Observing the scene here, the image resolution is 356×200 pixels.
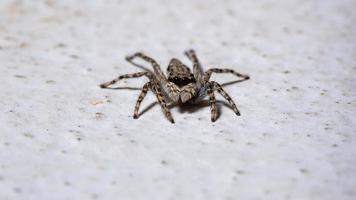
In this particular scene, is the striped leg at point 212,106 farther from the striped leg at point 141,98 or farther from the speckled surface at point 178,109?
the striped leg at point 141,98

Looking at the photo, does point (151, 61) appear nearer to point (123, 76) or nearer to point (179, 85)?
point (123, 76)

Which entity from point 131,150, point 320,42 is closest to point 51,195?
point 131,150

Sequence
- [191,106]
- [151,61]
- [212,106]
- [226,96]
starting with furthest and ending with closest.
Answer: [151,61]
[191,106]
[226,96]
[212,106]

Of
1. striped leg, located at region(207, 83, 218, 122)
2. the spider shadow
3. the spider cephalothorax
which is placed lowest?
the spider shadow

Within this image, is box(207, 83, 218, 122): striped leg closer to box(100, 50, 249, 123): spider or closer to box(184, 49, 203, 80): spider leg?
box(100, 50, 249, 123): spider

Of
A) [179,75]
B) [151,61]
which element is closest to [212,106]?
[179,75]

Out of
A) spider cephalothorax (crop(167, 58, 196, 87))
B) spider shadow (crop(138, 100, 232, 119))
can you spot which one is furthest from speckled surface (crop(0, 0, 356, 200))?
spider cephalothorax (crop(167, 58, 196, 87))

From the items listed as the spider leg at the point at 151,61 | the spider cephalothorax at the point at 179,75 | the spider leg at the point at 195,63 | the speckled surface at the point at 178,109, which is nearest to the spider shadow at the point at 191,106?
the speckled surface at the point at 178,109
